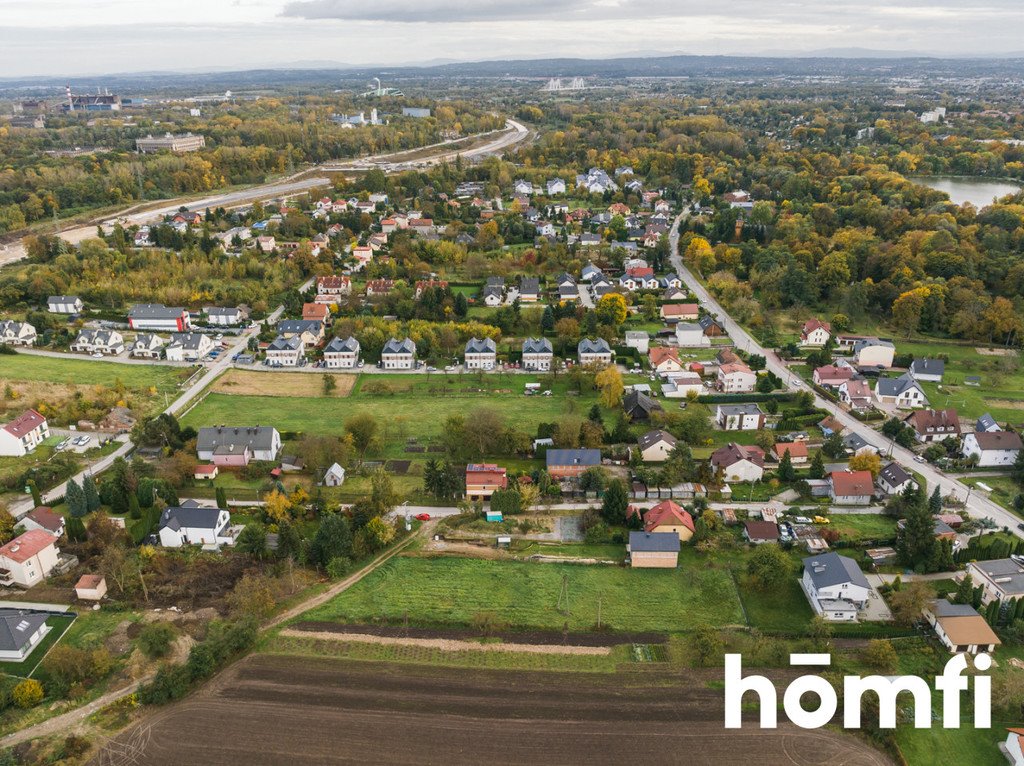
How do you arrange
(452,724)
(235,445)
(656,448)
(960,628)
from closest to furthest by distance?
(452,724), (960,628), (235,445), (656,448)

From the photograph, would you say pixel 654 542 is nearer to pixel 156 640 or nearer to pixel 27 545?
pixel 156 640

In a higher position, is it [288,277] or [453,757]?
[288,277]

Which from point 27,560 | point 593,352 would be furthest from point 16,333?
point 593,352

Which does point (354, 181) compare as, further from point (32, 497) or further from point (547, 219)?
point (32, 497)

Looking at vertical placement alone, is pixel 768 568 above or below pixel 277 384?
below

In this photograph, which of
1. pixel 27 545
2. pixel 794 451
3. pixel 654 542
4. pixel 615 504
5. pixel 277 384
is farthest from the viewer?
pixel 277 384

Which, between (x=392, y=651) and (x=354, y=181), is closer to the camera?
(x=392, y=651)

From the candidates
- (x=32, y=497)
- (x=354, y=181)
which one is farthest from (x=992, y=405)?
(x=354, y=181)

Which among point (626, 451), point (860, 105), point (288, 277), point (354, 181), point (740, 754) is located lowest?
point (740, 754)
